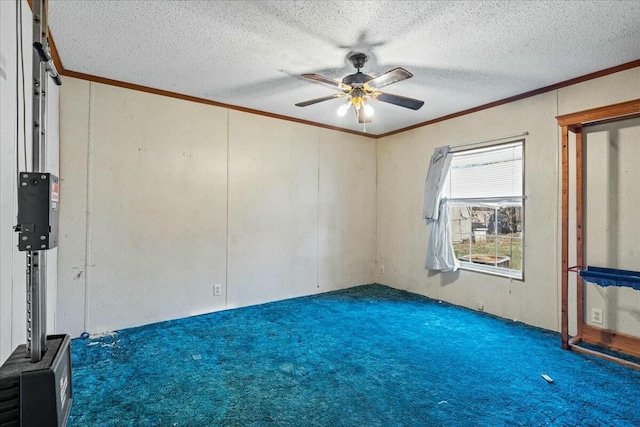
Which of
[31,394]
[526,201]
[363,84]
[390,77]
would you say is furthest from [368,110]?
[31,394]

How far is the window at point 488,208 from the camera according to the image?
11.6 feet

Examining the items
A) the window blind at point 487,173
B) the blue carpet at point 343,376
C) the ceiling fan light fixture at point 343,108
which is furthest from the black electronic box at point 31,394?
the window blind at point 487,173

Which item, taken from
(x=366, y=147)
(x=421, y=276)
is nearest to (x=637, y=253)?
(x=421, y=276)

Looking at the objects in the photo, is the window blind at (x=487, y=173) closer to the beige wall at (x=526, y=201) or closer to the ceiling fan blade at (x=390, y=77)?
the beige wall at (x=526, y=201)

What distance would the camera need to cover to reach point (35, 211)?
3.66 ft

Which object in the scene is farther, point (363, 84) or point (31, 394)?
point (363, 84)

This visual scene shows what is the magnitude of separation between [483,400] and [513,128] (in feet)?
9.13

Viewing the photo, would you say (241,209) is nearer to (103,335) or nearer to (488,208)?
(103,335)

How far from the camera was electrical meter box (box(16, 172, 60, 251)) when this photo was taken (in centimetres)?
109

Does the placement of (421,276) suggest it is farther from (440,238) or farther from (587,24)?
(587,24)

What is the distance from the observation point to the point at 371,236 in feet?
17.0

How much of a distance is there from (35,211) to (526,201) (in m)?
3.91

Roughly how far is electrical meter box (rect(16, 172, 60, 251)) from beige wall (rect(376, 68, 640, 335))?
152 inches

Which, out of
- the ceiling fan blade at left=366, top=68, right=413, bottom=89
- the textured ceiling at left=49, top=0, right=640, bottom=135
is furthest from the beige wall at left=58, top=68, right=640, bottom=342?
the ceiling fan blade at left=366, top=68, right=413, bottom=89
